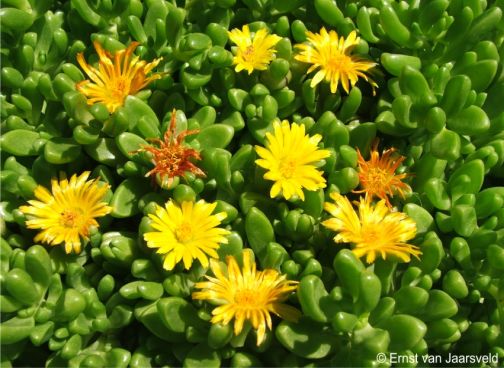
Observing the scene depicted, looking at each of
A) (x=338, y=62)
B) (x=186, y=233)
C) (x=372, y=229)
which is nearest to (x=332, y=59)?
(x=338, y=62)

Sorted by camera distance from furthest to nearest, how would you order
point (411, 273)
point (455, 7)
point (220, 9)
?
point (220, 9)
point (455, 7)
point (411, 273)

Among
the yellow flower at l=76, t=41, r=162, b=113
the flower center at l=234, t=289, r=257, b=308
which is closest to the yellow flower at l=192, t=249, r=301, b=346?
the flower center at l=234, t=289, r=257, b=308

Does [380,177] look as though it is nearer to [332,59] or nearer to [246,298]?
[332,59]

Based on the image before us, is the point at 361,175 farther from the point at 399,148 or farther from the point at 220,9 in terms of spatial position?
the point at 220,9

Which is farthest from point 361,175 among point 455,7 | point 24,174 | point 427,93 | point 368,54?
point 24,174

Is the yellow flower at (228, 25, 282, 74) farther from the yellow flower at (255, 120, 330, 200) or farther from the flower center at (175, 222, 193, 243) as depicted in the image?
the flower center at (175, 222, 193, 243)
